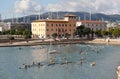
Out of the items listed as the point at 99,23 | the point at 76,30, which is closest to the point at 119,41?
the point at 76,30

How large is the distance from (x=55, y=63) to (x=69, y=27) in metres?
73.8

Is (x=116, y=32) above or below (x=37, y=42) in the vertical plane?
above

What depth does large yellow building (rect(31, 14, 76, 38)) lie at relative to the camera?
113m

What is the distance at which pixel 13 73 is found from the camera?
34969 mm

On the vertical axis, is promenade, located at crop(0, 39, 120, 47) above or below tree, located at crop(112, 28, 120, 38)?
below

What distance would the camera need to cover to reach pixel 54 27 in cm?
11344

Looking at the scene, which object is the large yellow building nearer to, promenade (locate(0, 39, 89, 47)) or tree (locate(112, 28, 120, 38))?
tree (locate(112, 28, 120, 38))

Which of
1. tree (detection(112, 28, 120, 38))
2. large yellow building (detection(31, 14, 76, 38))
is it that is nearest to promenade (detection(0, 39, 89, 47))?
tree (detection(112, 28, 120, 38))

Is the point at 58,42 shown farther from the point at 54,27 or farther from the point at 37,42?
the point at 54,27

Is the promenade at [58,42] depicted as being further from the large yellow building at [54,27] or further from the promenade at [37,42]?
the large yellow building at [54,27]

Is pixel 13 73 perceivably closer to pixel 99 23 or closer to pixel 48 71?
pixel 48 71

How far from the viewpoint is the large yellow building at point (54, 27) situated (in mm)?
113312

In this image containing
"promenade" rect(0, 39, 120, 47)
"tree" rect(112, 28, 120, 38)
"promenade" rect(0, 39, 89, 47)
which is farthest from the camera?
"tree" rect(112, 28, 120, 38)

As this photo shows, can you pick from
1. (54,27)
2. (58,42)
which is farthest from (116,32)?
(58,42)
